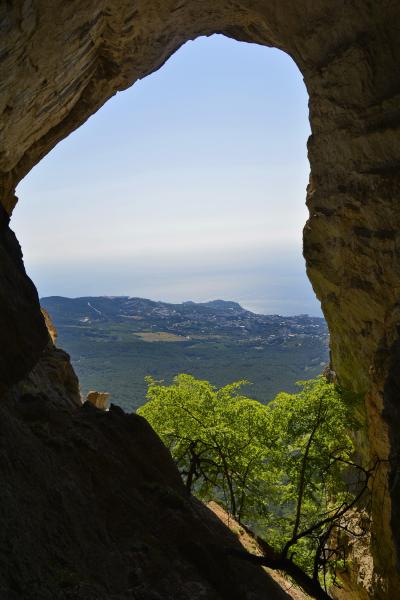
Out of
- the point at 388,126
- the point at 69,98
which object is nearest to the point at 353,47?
the point at 388,126

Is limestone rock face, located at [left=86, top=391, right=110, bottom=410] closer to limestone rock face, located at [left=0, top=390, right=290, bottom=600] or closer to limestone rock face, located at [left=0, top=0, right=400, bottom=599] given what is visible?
limestone rock face, located at [left=0, top=0, right=400, bottom=599]

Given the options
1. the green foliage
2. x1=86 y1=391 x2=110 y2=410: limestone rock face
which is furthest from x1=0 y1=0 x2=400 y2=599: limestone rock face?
x1=86 y1=391 x2=110 y2=410: limestone rock face

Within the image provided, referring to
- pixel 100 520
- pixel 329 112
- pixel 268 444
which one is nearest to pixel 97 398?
pixel 268 444

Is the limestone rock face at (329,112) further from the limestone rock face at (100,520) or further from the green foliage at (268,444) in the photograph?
the limestone rock face at (100,520)

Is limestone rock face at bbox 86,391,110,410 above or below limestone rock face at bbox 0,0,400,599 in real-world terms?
below

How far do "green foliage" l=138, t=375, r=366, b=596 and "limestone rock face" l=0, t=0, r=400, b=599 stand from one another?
202cm

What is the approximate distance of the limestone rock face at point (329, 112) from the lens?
15633 millimetres

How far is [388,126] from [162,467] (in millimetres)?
19674

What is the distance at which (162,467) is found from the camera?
43.7ft

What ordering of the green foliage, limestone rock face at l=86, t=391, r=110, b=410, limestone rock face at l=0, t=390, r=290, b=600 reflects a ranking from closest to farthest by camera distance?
limestone rock face at l=0, t=390, r=290, b=600
the green foliage
limestone rock face at l=86, t=391, r=110, b=410

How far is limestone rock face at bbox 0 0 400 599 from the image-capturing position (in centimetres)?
1563

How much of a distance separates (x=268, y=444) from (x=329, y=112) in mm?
18867

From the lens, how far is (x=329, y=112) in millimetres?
25453

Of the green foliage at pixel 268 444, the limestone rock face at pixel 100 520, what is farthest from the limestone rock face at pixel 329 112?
the limestone rock face at pixel 100 520
